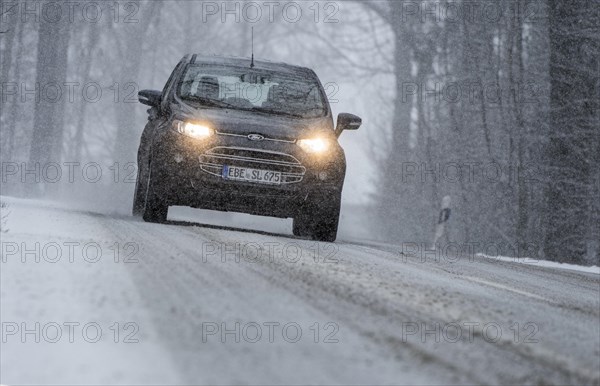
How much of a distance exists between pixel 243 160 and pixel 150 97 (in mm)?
1835

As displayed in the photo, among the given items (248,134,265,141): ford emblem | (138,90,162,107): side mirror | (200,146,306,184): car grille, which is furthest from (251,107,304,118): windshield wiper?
(138,90,162,107): side mirror

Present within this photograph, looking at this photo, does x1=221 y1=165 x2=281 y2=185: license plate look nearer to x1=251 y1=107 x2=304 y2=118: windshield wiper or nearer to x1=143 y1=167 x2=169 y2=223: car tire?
x1=143 y1=167 x2=169 y2=223: car tire

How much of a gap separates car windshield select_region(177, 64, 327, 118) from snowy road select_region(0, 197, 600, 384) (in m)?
4.23

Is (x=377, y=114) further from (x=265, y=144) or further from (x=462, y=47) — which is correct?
(x=265, y=144)

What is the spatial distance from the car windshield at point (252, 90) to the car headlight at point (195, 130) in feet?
1.88

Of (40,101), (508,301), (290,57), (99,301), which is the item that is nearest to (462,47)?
(40,101)

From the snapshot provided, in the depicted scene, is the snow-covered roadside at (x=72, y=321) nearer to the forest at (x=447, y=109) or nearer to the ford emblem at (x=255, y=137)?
the ford emblem at (x=255, y=137)

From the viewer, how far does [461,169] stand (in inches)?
867

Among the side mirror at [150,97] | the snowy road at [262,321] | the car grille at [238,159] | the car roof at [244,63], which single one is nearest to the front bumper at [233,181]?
the car grille at [238,159]

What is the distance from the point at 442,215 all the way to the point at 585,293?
26.2ft

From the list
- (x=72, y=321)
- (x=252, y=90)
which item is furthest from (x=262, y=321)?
(x=252, y=90)

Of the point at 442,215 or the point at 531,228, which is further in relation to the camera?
the point at 531,228

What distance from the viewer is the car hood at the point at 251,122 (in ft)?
34.0

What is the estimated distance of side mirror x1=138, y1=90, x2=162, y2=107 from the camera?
1151 cm
